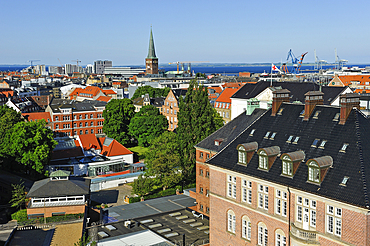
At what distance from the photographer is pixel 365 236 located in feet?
98.6

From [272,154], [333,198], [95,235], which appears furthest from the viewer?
[95,235]

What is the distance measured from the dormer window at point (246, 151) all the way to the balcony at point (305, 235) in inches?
340

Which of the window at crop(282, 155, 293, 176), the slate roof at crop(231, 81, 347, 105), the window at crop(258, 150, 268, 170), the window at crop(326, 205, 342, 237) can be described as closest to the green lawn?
the slate roof at crop(231, 81, 347, 105)

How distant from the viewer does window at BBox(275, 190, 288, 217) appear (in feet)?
120

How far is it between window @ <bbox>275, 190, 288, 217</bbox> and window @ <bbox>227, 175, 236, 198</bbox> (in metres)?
5.60

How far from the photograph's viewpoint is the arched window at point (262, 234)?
3853cm

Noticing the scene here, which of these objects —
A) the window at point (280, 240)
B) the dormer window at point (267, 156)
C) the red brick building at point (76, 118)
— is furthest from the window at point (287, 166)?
the red brick building at point (76, 118)

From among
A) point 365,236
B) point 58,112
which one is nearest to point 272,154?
point 365,236

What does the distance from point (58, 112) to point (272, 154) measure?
8834cm

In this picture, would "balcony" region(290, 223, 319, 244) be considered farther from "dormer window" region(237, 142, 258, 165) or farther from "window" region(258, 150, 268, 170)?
"dormer window" region(237, 142, 258, 165)

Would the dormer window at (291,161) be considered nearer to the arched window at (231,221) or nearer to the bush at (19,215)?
the arched window at (231,221)

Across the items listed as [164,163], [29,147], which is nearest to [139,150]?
[29,147]

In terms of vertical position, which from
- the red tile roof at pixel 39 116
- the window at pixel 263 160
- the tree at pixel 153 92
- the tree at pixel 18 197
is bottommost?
the tree at pixel 18 197

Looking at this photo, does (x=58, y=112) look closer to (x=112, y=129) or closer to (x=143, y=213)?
(x=112, y=129)
